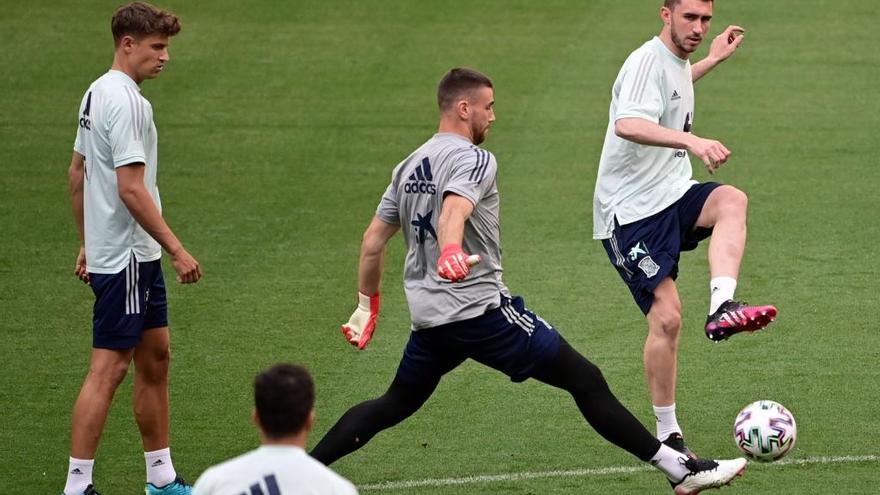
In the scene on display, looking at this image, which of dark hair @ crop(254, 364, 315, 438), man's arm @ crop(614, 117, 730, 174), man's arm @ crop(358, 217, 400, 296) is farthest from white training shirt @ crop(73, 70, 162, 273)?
dark hair @ crop(254, 364, 315, 438)

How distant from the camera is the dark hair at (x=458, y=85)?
7.05 meters

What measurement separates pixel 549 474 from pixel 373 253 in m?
1.53

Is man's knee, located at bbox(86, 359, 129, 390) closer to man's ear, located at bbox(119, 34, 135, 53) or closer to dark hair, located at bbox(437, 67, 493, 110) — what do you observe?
man's ear, located at bbox(119, 34, 135, 53)

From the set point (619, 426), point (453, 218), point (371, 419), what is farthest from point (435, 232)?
point (619, 426)

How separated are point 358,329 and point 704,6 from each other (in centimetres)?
253

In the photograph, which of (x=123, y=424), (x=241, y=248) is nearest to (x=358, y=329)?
(x=123, y=424)

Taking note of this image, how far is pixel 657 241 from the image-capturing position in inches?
313

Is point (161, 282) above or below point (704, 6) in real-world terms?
below

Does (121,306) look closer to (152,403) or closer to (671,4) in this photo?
(152,403)

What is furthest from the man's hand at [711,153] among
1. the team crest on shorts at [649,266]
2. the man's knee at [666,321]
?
the man's knee at [666,321]

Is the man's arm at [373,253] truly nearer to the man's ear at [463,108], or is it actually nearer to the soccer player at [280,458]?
the man's ear at [463,108]

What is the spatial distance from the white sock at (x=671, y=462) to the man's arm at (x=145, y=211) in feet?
7.66

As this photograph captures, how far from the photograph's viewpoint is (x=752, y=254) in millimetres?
11859

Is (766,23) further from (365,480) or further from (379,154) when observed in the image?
(365,480)
